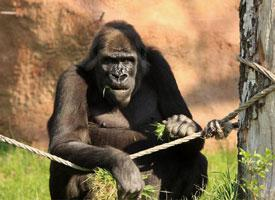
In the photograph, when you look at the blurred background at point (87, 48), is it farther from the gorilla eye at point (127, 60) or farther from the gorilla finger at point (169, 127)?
the gorilla finger at point (169, 127)

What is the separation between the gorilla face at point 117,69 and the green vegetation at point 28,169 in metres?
1.29

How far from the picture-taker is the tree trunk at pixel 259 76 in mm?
4043

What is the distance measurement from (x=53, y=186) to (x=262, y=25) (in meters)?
2.20

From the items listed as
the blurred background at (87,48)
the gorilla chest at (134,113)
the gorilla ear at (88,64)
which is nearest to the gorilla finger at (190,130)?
the gorilla chest at (134,113)

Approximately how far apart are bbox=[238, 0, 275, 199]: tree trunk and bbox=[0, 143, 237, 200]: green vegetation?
201 centimetres

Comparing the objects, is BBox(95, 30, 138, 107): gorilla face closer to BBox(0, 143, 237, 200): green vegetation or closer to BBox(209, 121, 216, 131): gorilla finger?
BBox(209, 121, 216, 131): gorilla finger

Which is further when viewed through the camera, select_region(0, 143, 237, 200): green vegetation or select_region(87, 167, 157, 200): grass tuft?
select_region(0, 143, 237, 200): green vegetation

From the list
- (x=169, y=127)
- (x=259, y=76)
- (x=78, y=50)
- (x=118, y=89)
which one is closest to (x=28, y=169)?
(x=78, y=50)

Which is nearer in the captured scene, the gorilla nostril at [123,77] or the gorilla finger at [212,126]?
the gorilla finger at [212,126]

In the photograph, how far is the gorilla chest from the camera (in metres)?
5.51

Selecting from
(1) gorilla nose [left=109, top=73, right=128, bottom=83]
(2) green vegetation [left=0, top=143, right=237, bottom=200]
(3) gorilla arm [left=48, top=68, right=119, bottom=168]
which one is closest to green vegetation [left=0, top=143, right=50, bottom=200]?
(2) green vegetation [left=0, top=143, right=237, bottom=200]

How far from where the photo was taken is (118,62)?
5355 millimetres

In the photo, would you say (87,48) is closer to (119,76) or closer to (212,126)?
(119,76)

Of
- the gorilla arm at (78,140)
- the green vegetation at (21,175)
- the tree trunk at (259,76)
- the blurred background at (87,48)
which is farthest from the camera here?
the blurred background at (87,48)
